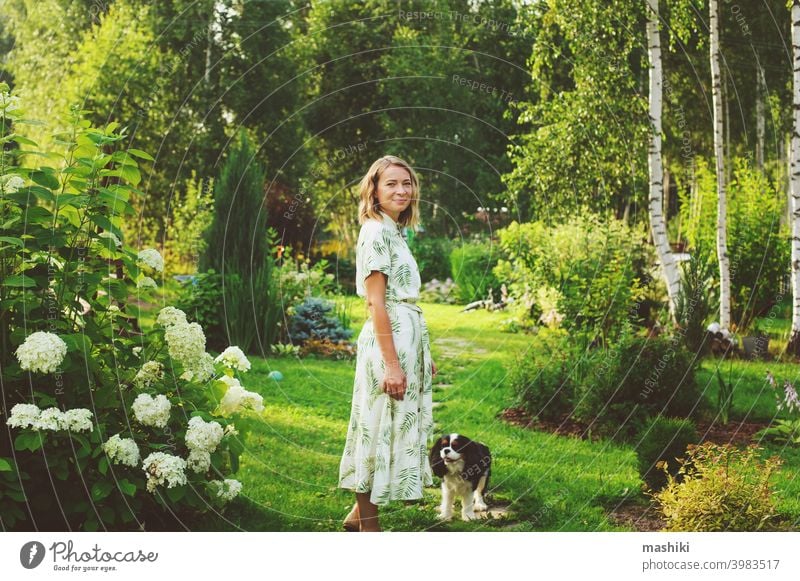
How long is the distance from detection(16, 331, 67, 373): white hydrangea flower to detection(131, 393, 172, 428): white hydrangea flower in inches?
13.4

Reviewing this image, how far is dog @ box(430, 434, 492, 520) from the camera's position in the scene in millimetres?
3801

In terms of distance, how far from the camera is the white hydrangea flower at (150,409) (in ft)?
10.5

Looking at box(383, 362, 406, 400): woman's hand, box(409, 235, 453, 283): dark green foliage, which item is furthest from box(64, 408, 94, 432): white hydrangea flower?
box(409, 235, 453, 283): dark green foliage

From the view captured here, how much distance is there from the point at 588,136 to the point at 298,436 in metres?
3.56

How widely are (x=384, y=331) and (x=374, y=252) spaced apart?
0.32m

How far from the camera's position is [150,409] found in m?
3.20

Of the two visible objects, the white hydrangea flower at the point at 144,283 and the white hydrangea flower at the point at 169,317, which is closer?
the white hydrangea flower at the point at 169,317

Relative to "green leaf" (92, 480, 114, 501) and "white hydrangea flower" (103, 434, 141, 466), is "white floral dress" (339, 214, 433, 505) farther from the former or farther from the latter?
"green leaf" (92, 480, 114, 501)

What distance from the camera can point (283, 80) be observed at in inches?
387

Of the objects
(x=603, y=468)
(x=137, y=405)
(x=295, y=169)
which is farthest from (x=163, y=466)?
(x=295, y=169)

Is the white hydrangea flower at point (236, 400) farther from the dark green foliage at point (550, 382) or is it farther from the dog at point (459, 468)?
the dark green foliage at point (550, 382)

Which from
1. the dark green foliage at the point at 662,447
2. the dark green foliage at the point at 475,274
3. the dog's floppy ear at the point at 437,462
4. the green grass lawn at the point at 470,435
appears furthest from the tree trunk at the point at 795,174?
the dark green foliage at the point at 475,274

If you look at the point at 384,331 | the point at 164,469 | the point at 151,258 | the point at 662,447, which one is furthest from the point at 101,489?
the point at 662,447

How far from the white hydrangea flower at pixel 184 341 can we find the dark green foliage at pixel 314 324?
4.36m
